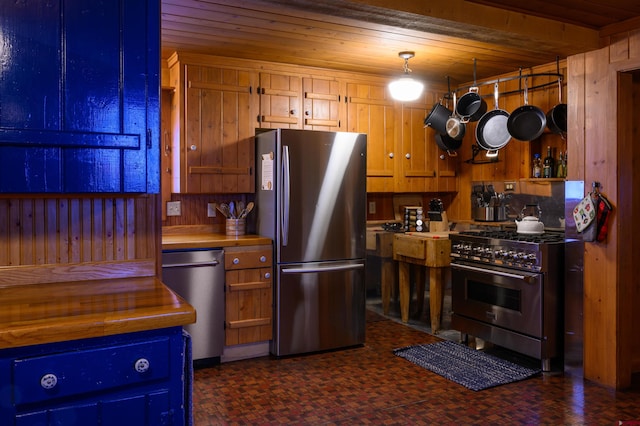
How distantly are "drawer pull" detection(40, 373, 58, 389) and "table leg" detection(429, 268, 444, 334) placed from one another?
3461 mm

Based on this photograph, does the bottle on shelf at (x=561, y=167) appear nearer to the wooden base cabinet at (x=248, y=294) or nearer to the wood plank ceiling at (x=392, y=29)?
the wood plank ceiling at (x=392, y=29)

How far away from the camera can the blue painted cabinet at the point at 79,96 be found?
1.88 metres

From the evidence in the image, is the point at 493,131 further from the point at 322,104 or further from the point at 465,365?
the point at 465,365

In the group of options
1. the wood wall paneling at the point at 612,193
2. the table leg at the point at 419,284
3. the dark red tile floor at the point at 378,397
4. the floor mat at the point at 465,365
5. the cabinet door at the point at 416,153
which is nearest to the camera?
the dark red tile floor at the point at 378,397

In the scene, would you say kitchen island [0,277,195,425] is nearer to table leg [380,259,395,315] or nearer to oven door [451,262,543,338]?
oven door [451,262,543,338]

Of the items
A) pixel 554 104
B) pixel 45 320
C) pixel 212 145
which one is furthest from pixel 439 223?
pixel 45 320

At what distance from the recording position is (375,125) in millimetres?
5047

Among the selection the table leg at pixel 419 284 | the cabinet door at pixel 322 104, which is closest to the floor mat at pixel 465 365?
the table leg at pixel 419 284

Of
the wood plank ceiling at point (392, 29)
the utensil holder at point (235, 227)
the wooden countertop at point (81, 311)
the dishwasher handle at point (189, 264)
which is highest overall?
the wood plank ceiling at point (392, 29)

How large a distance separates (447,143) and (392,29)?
2014 mm

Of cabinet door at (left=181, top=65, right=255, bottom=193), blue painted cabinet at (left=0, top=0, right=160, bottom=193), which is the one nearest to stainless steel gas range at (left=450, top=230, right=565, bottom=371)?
cabinet door at (left=181, top=65, right=255, bottom=193)

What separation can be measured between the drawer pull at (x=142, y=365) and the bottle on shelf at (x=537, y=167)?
12.9ft

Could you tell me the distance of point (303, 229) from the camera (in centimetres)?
403

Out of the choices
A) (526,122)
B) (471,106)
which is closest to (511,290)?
(526,122)
